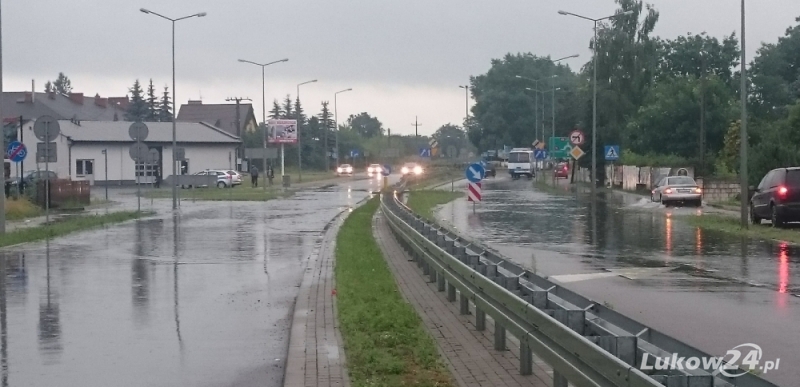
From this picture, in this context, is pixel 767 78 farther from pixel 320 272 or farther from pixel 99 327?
pixel 99 327

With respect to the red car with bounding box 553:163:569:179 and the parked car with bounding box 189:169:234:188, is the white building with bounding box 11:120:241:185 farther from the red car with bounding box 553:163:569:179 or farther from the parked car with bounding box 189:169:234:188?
the red car with bounding box 553:163:569:179

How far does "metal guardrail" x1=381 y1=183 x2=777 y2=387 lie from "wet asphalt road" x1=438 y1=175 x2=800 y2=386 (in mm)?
1792

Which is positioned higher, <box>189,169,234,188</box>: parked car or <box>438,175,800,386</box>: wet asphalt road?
<box>189,169,234,188</box>: parked car

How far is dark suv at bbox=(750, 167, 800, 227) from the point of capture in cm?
2581

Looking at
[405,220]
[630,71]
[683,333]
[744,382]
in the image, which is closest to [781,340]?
[683,333]

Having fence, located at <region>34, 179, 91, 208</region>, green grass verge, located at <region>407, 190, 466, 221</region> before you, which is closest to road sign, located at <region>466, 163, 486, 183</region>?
green grass verge, located at <region>407, 190, 466, 221</region>

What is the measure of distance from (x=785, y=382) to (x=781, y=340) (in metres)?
2.14

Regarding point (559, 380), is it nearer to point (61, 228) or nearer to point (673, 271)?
point (673, 271)

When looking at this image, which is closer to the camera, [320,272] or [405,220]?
[320,272]

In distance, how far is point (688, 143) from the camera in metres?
67.7

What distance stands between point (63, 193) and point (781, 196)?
88.5 ft

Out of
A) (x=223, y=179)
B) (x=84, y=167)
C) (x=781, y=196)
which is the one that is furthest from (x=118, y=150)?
(x=781, y=196)

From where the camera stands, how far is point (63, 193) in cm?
4119

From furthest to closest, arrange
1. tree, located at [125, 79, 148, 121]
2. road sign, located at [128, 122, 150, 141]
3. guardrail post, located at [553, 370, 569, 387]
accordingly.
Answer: tree, located at [125, 79, 148, 121], road sign, located at [128, 122, 150, 141], guardrail post, located at [553, 370, 569, 387]
